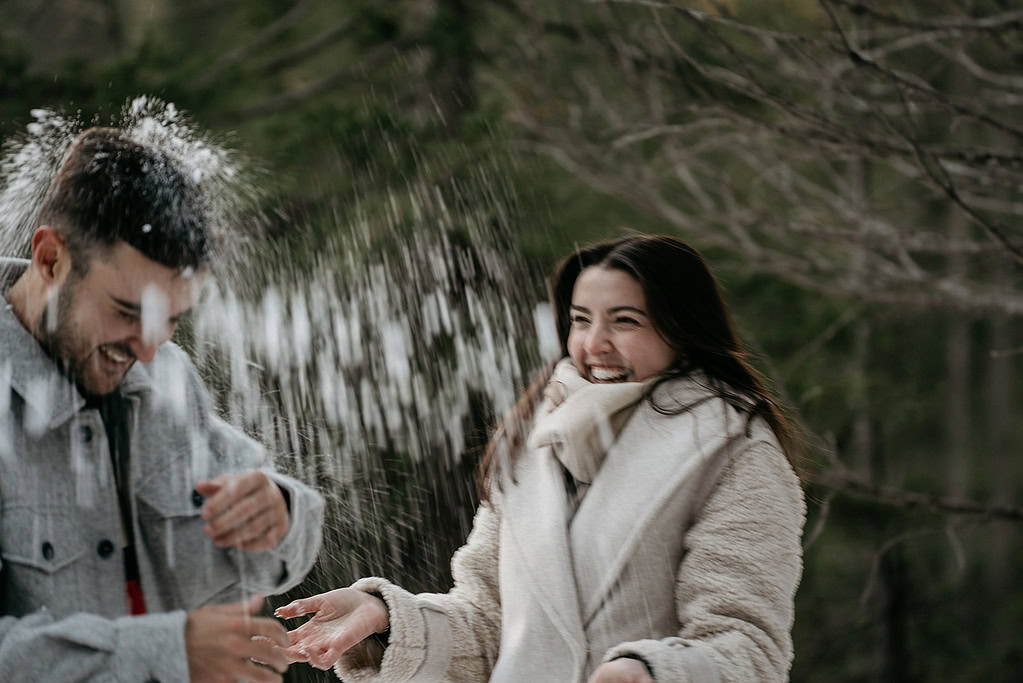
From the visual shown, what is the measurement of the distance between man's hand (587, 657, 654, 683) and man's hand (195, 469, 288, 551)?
1.82 feet

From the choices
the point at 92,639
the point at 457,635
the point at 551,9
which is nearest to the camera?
the point at 92,639

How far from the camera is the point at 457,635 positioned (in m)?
2.00

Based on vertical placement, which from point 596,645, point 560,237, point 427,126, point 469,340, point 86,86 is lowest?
point 596,645

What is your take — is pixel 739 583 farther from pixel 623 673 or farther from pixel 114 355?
pixel 114 355

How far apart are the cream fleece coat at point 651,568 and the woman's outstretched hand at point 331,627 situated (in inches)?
2.2

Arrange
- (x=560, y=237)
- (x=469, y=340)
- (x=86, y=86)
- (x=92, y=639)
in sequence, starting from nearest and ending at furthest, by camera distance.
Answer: (x=92, y=639)
(x=469, y=340)
(x=560, y=237)
(x=86, y=86)

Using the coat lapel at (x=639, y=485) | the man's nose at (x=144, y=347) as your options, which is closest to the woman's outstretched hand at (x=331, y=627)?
the coat lapel at (x=639, y=485)

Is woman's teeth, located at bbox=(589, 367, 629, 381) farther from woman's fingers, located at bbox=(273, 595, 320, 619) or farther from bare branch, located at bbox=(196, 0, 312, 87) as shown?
bare branch, located at bbox=(196, 0, 312, 87)

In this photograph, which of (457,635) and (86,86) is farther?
(86,86)

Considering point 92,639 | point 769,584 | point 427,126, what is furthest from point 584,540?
point 427,126

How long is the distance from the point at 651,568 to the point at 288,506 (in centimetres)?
64

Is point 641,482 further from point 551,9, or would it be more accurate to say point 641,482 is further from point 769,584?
point 551,9

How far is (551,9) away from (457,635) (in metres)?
4.61

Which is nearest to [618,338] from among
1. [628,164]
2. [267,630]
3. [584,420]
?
[584,420]
